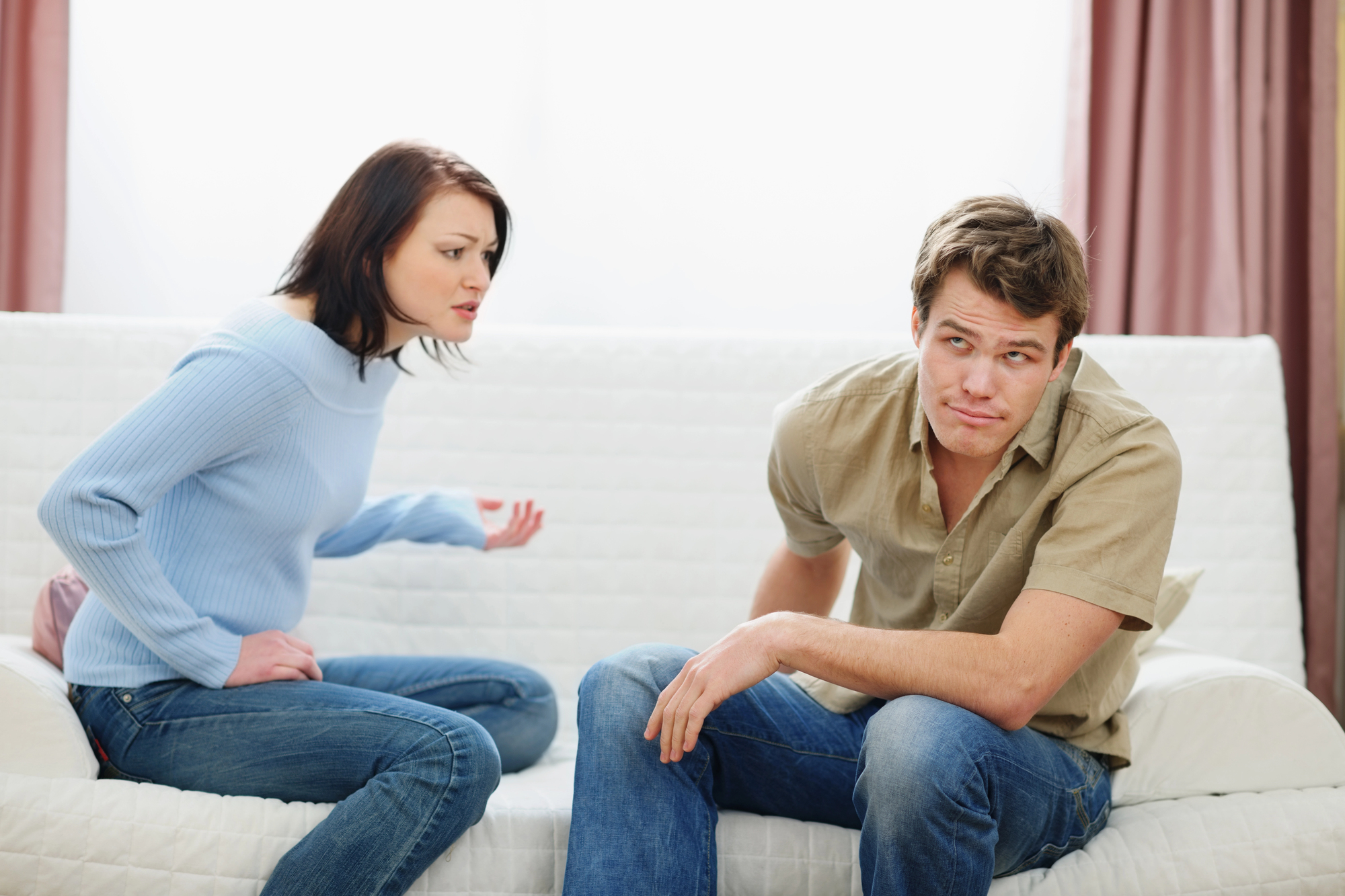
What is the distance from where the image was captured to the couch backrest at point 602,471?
1709mm

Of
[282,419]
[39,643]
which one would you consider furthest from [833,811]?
[39,643]

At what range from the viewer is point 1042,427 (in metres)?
1.16

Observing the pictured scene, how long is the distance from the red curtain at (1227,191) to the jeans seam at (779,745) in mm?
1304

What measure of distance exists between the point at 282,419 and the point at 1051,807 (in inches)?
38.9

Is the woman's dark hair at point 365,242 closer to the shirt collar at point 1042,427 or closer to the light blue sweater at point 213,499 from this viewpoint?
the light blue sweater at point 213,499

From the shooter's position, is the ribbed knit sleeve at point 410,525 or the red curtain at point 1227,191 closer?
the ribbed knit sleeve at point 410,525

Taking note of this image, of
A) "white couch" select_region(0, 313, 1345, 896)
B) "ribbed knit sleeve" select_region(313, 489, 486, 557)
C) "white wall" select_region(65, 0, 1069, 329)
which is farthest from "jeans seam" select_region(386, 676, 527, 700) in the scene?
"white wall" select_region(65, 0, 1069, 329)

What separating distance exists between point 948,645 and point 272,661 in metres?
0.80

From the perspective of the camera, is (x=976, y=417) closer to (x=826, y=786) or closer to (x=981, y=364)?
(x=981, y=364)

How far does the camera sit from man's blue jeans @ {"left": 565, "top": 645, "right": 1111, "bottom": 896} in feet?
3.25

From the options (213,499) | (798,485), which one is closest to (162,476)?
(213,499)

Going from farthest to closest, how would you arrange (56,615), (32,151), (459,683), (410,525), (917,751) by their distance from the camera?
1. (32,151)
2. (410,525)
3. (459,683)
4. (56,615)
5. (917,751)

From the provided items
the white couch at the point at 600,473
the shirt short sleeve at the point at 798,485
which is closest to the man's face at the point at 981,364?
the shirt short sleeve at the point at 798,485

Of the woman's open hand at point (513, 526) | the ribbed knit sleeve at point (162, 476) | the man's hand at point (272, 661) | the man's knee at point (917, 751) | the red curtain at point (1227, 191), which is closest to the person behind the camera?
the man's knee at point (917, 751)
